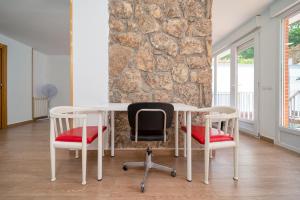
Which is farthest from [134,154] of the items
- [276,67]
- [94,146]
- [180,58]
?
[276,67]

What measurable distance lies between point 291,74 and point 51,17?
16.0 feet

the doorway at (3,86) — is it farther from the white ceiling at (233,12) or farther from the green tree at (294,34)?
the green tree at (294,34)

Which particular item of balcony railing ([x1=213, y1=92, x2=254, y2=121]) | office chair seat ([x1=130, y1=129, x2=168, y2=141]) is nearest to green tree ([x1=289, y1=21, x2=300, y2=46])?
balcony railing ([x1=213, y1=92, x2=254, y2=121])

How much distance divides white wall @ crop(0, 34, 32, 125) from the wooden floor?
339cm

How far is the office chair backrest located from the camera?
6.82 feet

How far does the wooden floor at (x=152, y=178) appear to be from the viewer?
6.23ft

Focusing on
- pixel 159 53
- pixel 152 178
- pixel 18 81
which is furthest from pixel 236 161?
pixel 18 81

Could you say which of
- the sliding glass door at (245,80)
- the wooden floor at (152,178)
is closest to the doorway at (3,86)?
the wooden floor at (152,178)

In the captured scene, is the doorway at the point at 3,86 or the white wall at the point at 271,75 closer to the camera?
the white wall at the point at 271,75

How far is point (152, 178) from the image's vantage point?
226 cm

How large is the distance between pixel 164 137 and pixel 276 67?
2971 mm

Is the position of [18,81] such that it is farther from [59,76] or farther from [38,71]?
[59,76]

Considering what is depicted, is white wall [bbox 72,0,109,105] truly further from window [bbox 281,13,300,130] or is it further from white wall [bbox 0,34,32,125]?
white wall [bbox 0,34,32,125]

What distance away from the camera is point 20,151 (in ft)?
10.9
